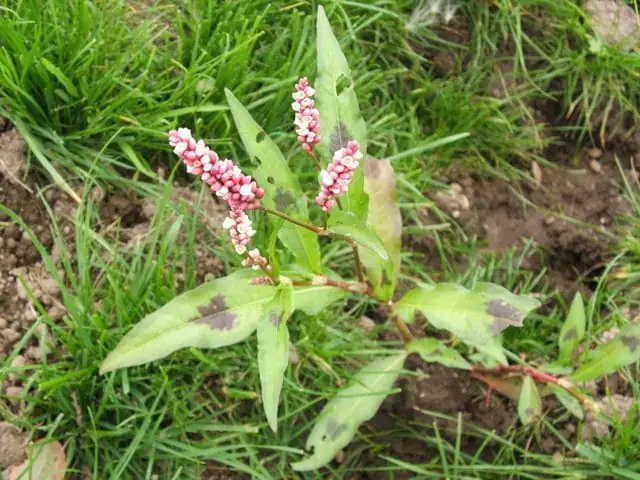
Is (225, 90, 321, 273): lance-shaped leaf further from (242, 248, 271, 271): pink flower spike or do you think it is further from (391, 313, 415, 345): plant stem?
(391, 313, 415, 345): plant stem

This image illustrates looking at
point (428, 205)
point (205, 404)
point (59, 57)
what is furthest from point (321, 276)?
point (59, 57)

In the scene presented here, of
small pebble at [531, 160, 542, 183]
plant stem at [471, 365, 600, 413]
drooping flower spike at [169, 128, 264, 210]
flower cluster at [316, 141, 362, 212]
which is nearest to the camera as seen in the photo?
drooping flower spike at [169, 128, 264, 210]

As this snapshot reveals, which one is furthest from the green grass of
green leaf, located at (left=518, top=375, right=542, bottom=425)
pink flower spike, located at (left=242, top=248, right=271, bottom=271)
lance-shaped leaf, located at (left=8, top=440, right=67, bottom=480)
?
pink flower spike, located at (left=242, top=248, right=271, bottom=271)

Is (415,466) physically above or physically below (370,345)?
below

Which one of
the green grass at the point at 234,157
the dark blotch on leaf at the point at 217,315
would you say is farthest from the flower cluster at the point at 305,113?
the green grass at the point at 234,157

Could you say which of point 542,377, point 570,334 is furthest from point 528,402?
point 570,334

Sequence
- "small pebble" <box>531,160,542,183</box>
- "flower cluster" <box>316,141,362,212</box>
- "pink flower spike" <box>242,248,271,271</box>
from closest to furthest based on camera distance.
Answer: "flower cluster" <box>316,141,362,212</box> → "pink flower spike" <box>242,248,271,271</box> → "small pebble" <box>531,160,542,183</box>

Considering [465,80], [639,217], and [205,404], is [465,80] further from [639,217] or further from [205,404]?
[205,404]
